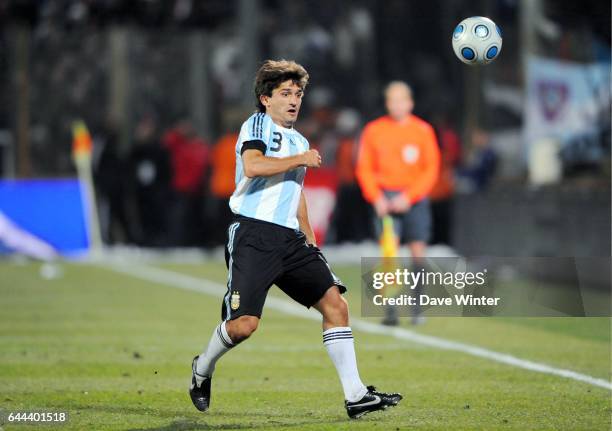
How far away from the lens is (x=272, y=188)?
9.30 m

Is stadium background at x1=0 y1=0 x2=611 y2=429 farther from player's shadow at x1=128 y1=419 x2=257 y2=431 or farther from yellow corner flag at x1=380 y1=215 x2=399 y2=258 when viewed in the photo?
yellow corner flag at x1=380 y1=215 x2=399 y2=258

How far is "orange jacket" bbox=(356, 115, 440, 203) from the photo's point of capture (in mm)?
15273

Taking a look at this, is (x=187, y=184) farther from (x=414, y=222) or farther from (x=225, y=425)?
(x=225, y=425)

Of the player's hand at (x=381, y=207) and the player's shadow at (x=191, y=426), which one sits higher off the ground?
the player's hand at (x=381, y=207)

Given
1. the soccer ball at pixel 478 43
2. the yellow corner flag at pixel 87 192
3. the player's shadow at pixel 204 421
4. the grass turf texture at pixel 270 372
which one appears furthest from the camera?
the yellow corner flag at pixel 87 192

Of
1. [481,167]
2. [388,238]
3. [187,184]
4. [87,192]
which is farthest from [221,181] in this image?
[388,238]

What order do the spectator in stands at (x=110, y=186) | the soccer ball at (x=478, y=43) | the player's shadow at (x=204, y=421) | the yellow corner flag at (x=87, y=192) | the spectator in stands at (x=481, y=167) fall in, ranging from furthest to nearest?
→ the spectator in stands at (x=110, y=186) → the yellow corner flag at (x=87, y=192) → the spectator in stands at (x=481, y=167) → the soccer ball at (x=478, y=43) → the player's shadow at (x=204, y=421)

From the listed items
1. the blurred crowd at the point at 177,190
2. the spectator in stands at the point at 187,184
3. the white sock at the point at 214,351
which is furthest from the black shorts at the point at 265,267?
the spectator in stands at the point at 187,184

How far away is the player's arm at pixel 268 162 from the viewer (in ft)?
29.4

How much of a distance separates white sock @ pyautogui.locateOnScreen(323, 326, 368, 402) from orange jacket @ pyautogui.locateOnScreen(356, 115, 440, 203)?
602 centimetres

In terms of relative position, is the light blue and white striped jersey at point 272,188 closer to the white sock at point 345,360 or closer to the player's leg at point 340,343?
the player's leg at point 340,343

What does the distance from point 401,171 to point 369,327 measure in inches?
60.9

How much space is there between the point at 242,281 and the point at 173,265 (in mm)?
15229

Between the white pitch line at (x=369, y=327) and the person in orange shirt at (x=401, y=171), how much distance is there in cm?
75
